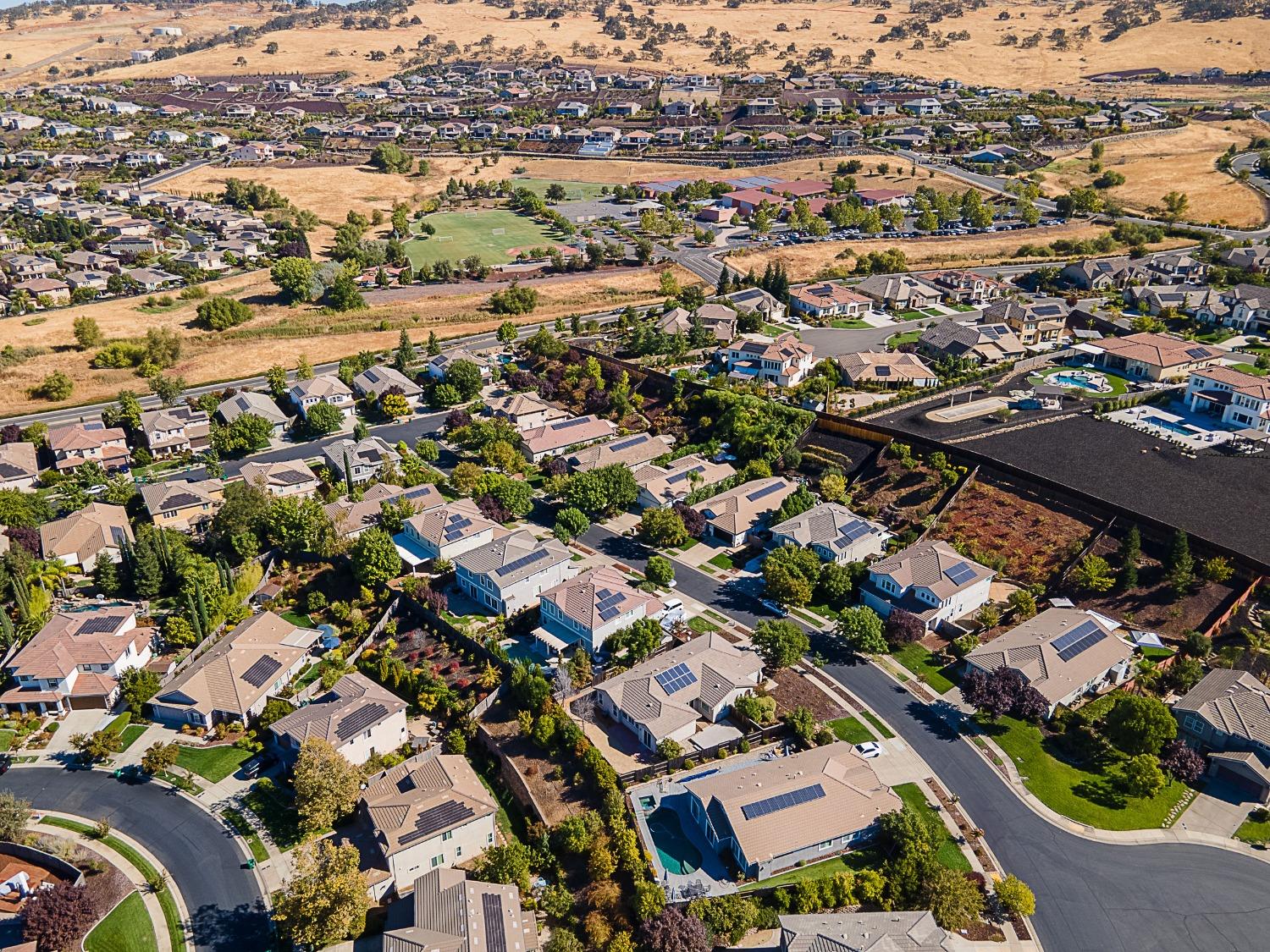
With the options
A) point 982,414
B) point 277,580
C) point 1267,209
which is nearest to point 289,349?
point 277,580

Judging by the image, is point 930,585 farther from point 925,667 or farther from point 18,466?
point 18,466

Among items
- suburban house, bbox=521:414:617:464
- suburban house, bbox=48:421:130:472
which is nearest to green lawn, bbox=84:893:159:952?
suburban house, bbox=521:414:617:464

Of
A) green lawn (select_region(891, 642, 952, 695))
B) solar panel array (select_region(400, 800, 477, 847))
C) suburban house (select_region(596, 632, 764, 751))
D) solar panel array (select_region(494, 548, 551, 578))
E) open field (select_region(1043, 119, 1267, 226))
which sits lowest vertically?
green lawn (select_region(891, 642, 952, 695))

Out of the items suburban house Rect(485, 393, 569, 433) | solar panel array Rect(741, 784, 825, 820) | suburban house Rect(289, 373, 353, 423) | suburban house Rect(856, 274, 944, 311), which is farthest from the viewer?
suburban house Rect(856, 274, 944, 311)

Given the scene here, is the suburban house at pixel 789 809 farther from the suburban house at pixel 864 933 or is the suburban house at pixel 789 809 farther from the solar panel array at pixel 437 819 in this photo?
the solar panel array at pixel 437 819

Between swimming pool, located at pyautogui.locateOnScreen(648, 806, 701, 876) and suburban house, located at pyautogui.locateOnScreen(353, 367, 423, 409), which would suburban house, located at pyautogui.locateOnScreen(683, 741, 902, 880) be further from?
suburban house, located at pyautogui.locateOnScreen(353, 367, 423, 409)

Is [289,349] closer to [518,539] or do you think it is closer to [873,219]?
[518,539]

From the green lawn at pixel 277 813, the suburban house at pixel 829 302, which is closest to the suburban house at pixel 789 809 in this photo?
the green lawn at pixel 277 813
